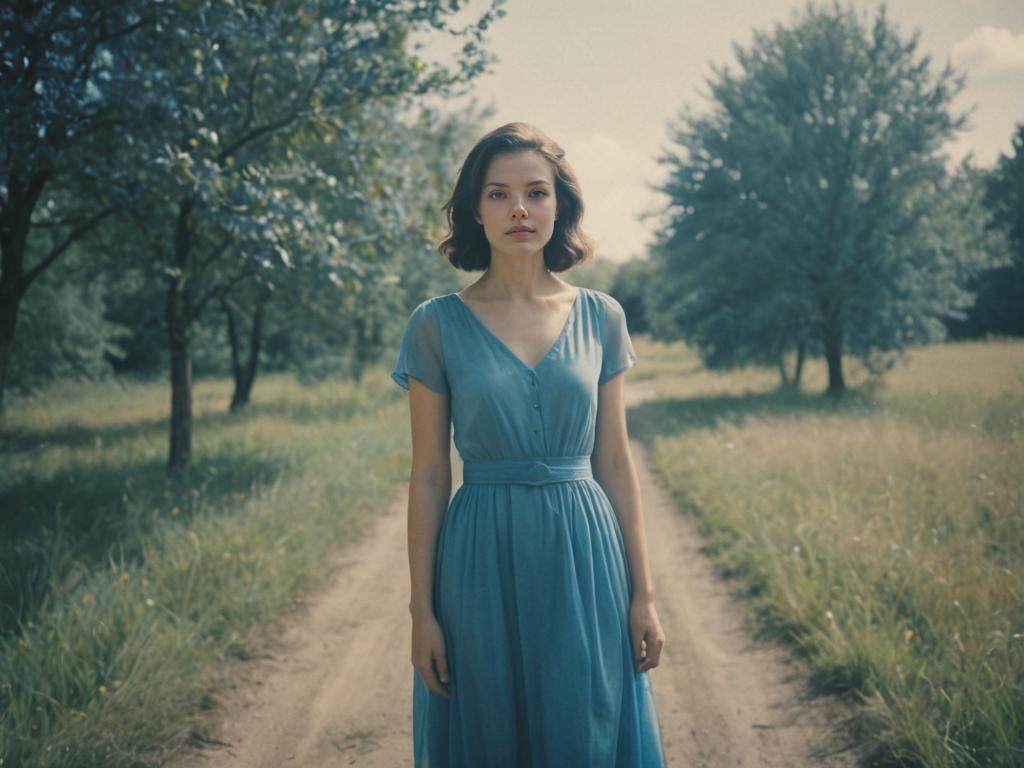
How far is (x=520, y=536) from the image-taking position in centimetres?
183

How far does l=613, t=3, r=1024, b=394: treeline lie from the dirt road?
11.0m

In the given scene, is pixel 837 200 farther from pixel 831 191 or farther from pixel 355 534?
pixel 355 534

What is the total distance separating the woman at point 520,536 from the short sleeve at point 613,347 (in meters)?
0.02

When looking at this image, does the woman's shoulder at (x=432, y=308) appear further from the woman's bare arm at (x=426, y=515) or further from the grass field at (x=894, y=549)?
the grass field at (x=894, y=549)

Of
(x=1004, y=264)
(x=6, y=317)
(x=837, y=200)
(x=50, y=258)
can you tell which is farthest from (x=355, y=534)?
(x=1004, y=264)

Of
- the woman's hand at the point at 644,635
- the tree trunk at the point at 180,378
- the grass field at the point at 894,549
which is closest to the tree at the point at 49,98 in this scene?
the tree trunk at the point at 180,378

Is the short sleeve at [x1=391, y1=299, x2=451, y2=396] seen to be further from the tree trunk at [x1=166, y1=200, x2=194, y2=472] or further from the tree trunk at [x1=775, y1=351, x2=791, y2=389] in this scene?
the tree trunk at [x1=775, y1=351, x2=791, y2=389]

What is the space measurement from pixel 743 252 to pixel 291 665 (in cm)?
1295

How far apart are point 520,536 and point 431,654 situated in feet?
1.30

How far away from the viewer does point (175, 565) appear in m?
4.34

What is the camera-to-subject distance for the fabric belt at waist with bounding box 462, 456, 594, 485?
184 cm

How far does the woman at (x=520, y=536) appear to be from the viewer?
1.80m

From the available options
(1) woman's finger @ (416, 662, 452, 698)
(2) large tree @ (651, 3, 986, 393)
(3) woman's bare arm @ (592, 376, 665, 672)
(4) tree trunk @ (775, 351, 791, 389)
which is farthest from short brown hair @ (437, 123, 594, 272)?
(4) tree trunk @ (775, 351, 791, 389)

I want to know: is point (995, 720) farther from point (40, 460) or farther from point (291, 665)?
point (40, 460)
